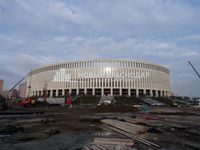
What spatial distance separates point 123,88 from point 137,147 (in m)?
101

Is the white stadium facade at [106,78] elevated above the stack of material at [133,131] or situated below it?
above

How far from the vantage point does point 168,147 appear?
25.4 feet

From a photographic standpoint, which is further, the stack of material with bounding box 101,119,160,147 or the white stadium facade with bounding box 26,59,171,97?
the white stadium facade with bounding box 26,59,171,97

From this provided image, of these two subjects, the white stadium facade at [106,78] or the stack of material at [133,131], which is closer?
the stack of material at [133,131]

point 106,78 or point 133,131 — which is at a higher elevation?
point 106,78

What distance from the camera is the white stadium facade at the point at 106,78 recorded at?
108 meters

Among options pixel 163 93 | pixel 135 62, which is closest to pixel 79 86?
pixel 135 62

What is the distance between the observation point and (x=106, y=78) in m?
107

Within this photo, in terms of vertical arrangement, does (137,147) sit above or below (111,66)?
below

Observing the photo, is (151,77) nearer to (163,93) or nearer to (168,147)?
(163,93)

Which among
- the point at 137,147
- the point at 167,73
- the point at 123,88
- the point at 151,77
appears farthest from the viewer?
the point at 167,73

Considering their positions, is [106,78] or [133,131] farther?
[106,78]

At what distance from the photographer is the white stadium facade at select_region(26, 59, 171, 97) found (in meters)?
108

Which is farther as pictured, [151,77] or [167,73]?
[167,73]
